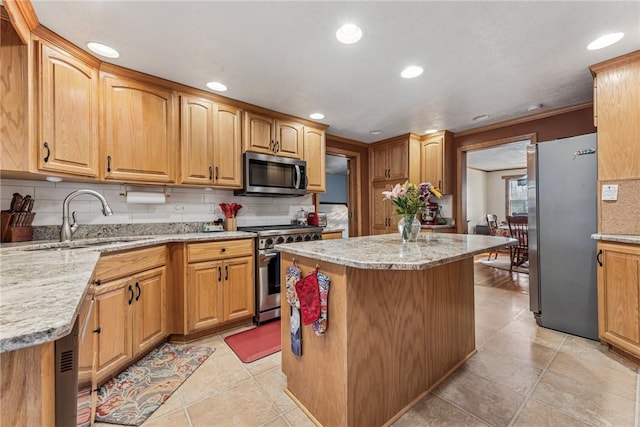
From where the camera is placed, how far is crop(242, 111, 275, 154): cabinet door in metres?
2.89

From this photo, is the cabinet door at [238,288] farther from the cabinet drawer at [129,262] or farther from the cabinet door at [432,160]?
the cabinet door at [432,160]

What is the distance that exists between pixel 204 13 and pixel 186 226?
75.4 inches

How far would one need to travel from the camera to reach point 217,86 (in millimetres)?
2502

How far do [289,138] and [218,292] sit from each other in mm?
1906

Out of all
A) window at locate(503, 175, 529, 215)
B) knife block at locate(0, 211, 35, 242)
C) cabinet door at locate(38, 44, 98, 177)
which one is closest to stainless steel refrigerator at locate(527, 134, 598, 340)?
cabinet door at locate(38, 44, 98, 177)

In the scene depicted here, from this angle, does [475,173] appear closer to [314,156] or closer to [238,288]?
[314,156]

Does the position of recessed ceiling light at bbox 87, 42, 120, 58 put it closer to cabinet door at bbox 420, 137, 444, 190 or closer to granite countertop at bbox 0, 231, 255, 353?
granite countertop at bbox 0, 231, 255, 353

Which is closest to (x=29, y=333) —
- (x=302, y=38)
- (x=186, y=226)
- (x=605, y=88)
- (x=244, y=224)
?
(x=302, y=38)

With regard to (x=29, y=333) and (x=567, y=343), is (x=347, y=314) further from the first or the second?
(x=567, y=343)

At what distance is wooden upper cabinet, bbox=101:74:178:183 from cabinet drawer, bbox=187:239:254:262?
0.69m

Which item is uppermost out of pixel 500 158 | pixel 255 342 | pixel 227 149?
pixel 500 158

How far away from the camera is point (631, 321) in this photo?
189 centimetres

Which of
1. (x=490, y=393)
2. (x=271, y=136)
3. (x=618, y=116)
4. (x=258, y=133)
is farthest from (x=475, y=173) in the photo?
(x=490, y=393)

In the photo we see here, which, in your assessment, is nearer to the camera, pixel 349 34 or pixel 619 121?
pixel 349 34
